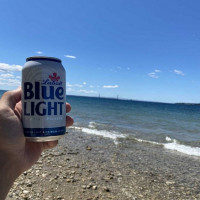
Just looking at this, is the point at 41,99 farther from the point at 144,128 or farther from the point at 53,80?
the point at 144,128

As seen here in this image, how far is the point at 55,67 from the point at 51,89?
230 millimetres

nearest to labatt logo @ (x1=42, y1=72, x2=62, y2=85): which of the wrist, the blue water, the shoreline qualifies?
the wrist

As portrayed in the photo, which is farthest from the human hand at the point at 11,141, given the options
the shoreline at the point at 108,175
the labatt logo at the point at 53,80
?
the shoreline at the point at 108,175

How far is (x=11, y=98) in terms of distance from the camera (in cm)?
194

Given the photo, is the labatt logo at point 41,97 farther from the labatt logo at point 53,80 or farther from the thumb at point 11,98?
the thumb at point 11,98

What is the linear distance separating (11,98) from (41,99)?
0.43m

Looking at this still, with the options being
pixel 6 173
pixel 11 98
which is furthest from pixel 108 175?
pixel 11 98

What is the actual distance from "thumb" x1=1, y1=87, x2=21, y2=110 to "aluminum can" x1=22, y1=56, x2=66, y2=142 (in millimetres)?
229

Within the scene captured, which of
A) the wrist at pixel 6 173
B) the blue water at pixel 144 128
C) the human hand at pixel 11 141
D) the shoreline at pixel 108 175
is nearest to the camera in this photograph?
the wrist at pixel 6 173

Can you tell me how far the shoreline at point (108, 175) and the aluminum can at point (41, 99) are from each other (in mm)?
2719

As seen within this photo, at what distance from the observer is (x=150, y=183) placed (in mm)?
5094

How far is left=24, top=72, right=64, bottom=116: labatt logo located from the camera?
5.65ft

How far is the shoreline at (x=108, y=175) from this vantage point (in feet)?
13.9

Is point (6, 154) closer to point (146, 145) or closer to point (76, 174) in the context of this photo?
point (76, 174)
